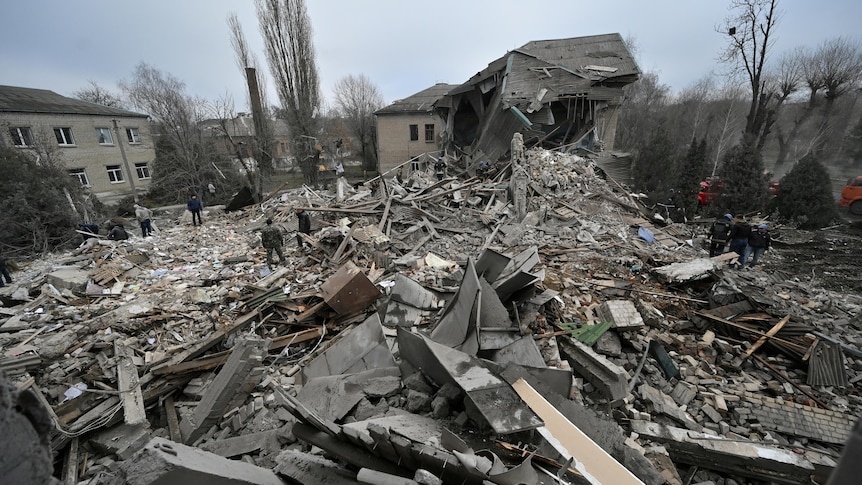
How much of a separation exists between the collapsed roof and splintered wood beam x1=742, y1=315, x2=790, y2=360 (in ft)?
34.6

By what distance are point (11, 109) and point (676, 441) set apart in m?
28.9

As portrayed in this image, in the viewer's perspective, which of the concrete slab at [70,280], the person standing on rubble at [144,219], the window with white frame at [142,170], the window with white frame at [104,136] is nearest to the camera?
the concrete slab at [70,280]

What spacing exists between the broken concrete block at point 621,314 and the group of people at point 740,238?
16.3 ft

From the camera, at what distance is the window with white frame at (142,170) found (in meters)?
23.8

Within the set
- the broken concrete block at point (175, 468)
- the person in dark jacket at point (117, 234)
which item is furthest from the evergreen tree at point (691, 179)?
the person in dark jacket at point (117, 234)

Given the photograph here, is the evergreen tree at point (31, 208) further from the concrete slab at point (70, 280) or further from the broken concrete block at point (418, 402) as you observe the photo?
the broken concrete block at point (418, 402)

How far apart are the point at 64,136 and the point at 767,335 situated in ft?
104

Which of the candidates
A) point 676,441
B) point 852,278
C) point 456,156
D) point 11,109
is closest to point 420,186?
point 456,156

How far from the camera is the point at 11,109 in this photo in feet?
56.3

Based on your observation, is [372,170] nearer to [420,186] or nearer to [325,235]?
[420,186]

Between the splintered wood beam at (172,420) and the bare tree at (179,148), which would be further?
the bare tree at (179,148)

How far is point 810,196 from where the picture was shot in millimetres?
13344

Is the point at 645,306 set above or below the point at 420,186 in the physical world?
below

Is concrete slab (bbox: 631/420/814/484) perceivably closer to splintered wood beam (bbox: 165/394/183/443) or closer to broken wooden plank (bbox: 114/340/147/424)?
splintered wood beam (bbox: 165/394/183/443)
